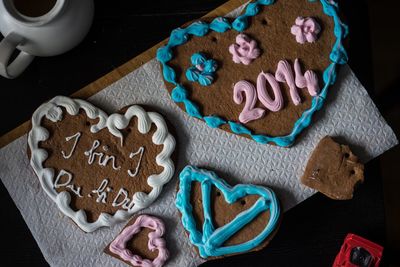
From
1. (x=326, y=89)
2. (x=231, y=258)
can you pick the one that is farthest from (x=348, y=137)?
(x=231, y=258)

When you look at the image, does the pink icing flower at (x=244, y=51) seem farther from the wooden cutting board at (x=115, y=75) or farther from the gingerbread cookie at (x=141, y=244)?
the gingerbread cookie at (x=141, y=244)

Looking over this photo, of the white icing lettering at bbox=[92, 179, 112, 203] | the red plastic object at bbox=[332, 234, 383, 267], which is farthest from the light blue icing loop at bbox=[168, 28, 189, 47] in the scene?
the red plastic object at bbox=[332, 234, 383, 267]

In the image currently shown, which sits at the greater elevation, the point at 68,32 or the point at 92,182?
the point at 68,32

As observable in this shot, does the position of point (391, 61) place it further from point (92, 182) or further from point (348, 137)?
point (92, 182)

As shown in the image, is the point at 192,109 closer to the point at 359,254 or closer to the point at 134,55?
the point at 134,55

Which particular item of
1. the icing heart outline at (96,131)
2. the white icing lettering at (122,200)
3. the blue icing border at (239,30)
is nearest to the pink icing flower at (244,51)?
the blue icing border at (239,30)

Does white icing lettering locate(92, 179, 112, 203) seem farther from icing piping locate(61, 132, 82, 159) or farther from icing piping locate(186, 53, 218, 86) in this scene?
icing piping locate(186, 53, 218, 86)
